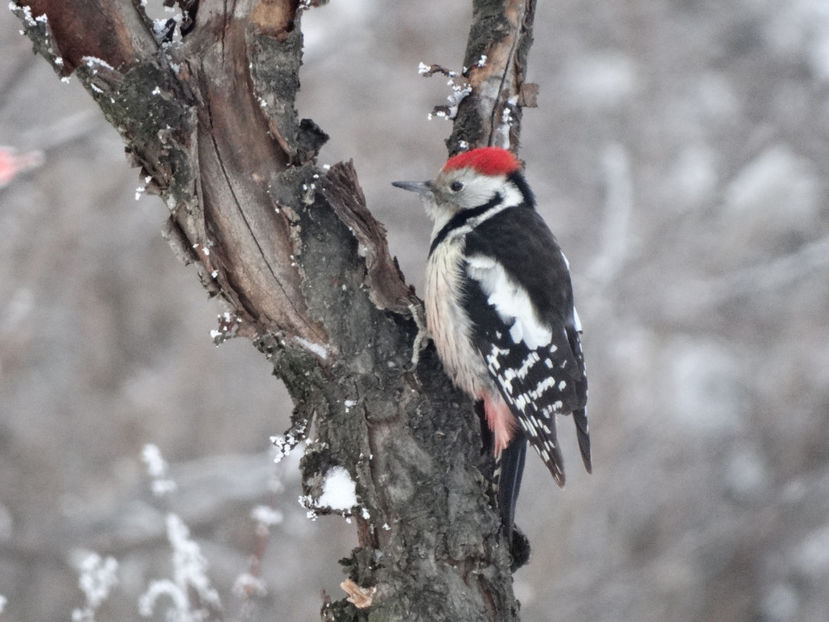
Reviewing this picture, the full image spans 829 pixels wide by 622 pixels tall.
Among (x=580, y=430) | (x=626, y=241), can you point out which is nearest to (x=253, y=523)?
(x=626, y=241)

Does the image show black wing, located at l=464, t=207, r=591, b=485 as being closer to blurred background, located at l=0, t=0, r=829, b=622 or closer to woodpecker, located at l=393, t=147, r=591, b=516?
woodpecker, located at l=393, t=147, r=591, b=516

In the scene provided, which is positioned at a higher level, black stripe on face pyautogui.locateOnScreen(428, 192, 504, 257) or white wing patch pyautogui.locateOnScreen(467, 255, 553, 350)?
black stripe on face pyautogui.locateOnScreen(428, 192, 504, 257)

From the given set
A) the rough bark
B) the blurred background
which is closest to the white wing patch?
the rough bark

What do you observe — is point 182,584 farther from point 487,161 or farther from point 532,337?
point 487,161

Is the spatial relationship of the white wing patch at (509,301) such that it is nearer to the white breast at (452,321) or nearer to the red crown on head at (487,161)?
the white breast at (452,321)

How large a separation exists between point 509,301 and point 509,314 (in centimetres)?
4

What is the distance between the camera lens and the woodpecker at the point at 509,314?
2.83 metres

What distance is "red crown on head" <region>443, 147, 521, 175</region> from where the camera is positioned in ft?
9.84

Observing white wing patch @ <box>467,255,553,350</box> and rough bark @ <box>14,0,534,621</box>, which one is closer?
rough bark @ <box>14,0,534,621</box>

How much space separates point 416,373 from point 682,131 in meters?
6.60

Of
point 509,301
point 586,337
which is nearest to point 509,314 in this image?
point 509,301

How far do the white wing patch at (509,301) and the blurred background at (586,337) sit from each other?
3.04m

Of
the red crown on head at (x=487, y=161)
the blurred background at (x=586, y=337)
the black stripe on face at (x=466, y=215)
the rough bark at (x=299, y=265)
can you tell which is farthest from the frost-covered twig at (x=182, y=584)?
the blurred background at (x=586, y=337)

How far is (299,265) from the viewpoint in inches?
89.3
